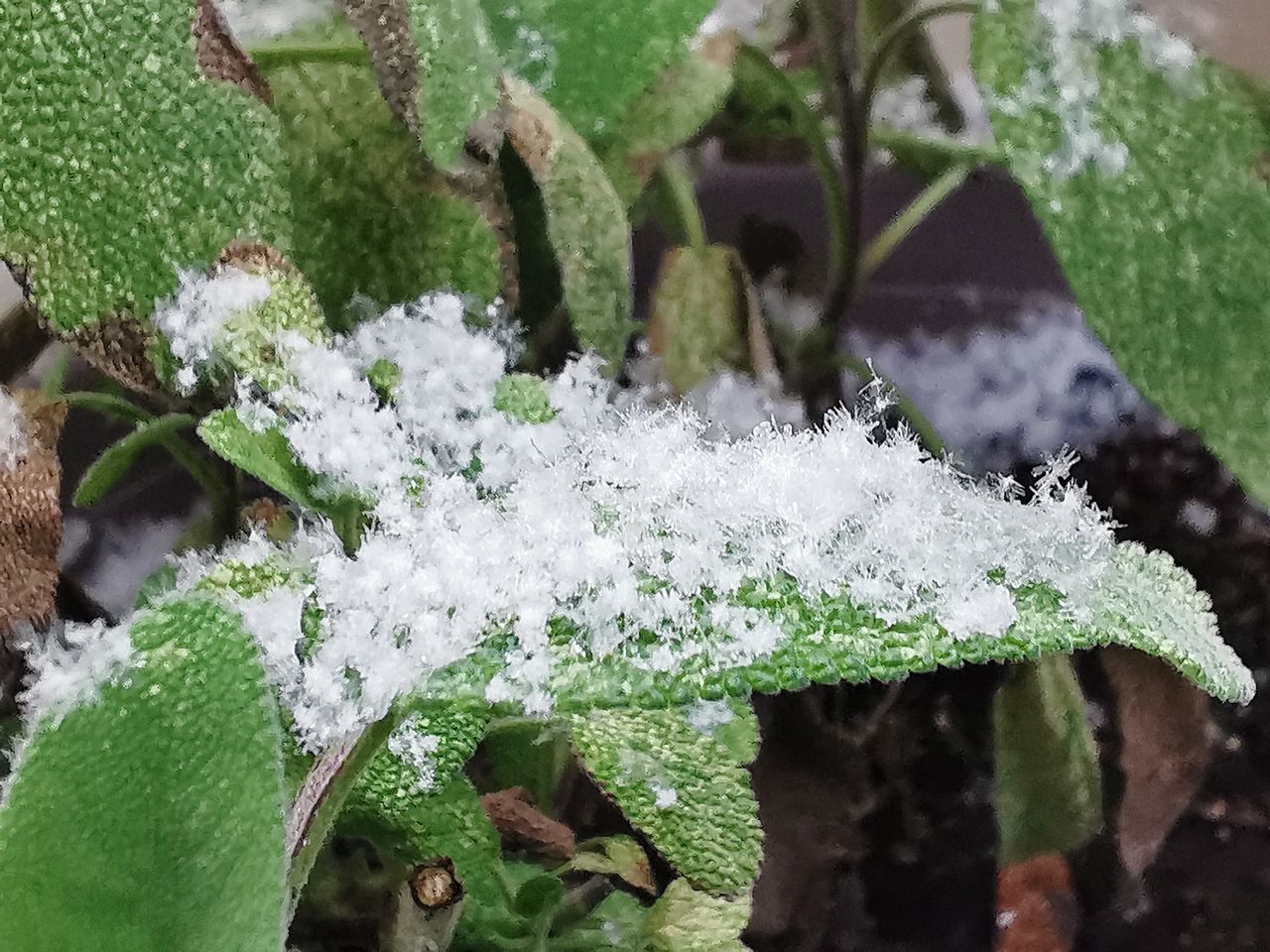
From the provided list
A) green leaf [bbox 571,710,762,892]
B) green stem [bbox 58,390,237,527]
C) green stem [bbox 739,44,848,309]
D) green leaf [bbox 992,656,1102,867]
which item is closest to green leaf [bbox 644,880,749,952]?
green leaf [bbox 571,710,762,892]

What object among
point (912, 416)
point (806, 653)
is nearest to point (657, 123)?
point (912, 416)

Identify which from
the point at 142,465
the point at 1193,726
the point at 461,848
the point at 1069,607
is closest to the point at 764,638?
the point at 1069,607

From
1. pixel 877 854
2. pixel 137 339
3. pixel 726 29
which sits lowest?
pixel 877 854

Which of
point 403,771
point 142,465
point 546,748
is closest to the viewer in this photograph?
point 403,771

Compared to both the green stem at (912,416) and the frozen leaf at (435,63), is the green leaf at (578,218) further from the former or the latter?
the green stem at (912,416)

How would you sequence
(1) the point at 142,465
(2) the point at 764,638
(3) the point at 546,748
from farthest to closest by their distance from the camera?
(1) the point at 142,465 < (3) the point at 546,748 < (2) the point at 764,638

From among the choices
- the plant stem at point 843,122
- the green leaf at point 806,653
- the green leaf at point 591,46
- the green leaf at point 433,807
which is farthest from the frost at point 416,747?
the plant stem at point 843,122

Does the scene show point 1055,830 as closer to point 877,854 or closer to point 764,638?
point 877,854
